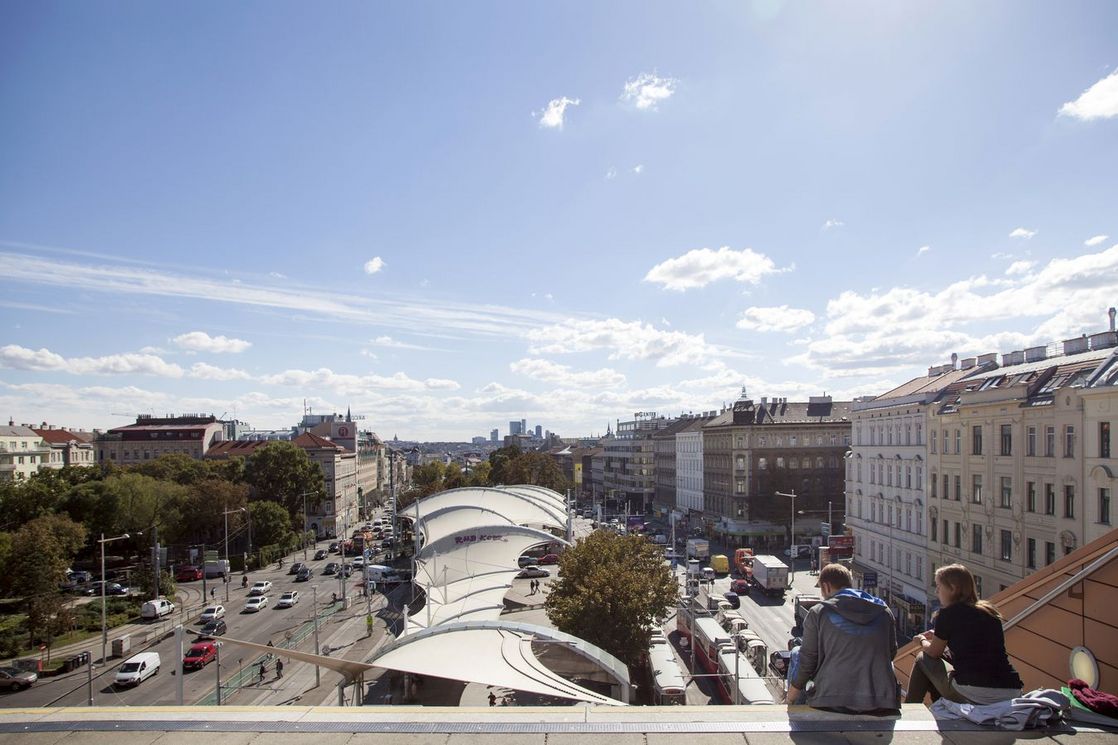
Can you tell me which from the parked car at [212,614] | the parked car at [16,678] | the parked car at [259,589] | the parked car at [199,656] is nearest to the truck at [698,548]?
the parked car at [259,589]

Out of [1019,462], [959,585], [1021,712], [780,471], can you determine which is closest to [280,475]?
[780,471]

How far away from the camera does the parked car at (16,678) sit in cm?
3136

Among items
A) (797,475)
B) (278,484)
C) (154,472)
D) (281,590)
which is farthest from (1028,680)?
(154,472)

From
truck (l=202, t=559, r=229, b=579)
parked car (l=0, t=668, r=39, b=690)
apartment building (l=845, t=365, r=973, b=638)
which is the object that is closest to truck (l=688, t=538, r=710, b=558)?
apartment building (l=845, t=365, r=973, b=638)

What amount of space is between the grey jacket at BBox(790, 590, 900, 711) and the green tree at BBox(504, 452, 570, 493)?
9754 cm

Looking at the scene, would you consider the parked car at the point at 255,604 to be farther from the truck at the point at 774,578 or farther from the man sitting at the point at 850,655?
the man sitting at the point at 850,655

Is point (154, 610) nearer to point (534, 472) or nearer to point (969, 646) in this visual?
point (969, 646)

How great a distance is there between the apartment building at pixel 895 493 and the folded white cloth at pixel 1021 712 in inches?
1334

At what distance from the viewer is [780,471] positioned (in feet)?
243

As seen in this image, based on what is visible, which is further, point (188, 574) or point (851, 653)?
point (188, 574)

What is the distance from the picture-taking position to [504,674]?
16.3 meters

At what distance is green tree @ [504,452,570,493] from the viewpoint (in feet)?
340

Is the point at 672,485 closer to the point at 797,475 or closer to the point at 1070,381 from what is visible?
the point at 797,475

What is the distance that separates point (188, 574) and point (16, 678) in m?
29.1
